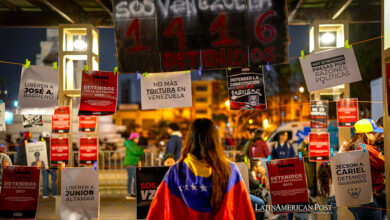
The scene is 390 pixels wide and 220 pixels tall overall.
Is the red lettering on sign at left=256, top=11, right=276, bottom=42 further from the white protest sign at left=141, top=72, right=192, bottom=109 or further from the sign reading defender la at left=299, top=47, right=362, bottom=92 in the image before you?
the white protest sign at left=141, top=72, right=192, bottom=109

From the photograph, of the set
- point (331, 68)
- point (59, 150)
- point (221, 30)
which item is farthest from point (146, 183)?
point (331, 68)

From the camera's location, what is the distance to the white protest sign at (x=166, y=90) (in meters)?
5.68

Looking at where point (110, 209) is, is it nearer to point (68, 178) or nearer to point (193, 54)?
point (68, 178)

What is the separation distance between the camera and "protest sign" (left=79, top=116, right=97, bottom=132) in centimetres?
721

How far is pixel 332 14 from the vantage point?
24.2 feet

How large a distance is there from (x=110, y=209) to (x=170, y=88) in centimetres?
435

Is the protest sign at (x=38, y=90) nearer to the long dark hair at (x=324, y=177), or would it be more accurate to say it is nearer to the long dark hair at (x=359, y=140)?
the long dark hair at (x=359, y=140)

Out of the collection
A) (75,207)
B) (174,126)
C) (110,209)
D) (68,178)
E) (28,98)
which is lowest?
(110,209)

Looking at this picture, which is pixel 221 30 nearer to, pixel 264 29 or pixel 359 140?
pixel 264 29

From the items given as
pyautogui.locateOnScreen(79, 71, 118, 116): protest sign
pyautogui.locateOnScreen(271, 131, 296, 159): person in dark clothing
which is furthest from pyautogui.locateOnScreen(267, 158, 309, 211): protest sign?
pyautogui.locateOnScreen(271, 131, 296, 159): person in dark clothing

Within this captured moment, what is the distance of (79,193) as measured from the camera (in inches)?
219

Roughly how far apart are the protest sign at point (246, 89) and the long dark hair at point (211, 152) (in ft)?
8.27

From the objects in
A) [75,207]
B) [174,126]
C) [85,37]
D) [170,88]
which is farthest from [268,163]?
[85,37]

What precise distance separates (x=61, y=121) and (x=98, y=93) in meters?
1.69
